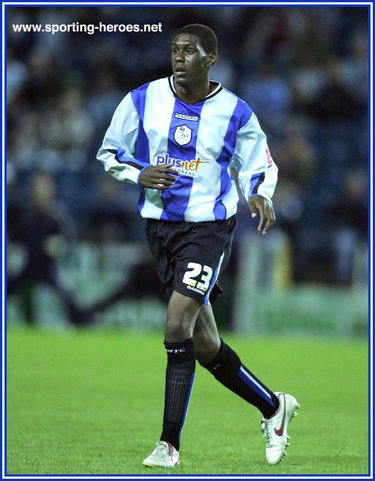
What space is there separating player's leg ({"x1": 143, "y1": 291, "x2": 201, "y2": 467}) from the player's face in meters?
1.26

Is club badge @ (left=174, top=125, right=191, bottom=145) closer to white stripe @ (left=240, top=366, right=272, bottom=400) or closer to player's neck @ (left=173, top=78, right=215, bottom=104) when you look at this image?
player's neck @ (left=173, top=78, right=215, bottom=104)

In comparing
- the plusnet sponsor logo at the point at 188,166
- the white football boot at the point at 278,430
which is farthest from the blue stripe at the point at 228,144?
the white football boot at the point at 278,430

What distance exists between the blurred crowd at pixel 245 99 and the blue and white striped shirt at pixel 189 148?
27.4 feet

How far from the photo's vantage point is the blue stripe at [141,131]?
555 centimetres

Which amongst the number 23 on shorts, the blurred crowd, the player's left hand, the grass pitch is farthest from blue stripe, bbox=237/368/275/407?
the blurred crowd

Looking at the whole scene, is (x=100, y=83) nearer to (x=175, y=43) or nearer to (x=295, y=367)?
(x=295, y=367)

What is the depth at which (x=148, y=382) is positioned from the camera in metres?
9.17

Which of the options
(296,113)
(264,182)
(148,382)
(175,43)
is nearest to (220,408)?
(148,382)

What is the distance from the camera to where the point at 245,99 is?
1620 centimetres

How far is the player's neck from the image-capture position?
18.1 feet

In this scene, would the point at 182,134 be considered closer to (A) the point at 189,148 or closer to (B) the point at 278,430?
(A) the point at 189,148

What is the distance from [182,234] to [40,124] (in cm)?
1164

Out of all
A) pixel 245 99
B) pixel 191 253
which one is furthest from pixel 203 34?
pixel 245 99

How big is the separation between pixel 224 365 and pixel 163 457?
2.60ft
